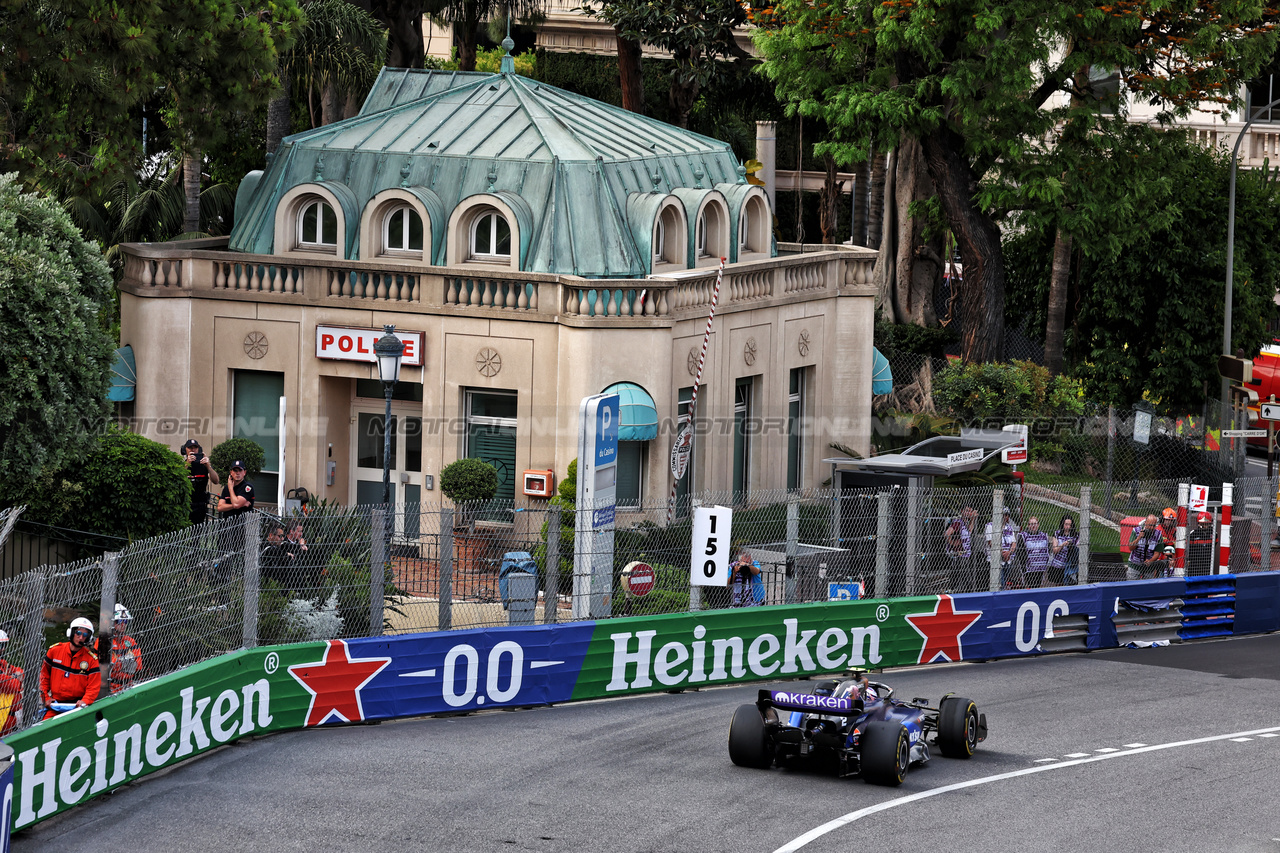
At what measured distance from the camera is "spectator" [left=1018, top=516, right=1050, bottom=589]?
78.5 feet

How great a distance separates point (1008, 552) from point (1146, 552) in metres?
3.18

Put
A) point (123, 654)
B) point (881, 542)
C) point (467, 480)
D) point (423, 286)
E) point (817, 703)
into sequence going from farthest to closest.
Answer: point (423, 286)
point (467, 480)
point (881, 542)
point (817, 703)
point (123, 654)

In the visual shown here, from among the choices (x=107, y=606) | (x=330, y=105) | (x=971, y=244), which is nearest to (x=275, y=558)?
(x=107, y=606)

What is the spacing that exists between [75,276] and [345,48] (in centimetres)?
1647

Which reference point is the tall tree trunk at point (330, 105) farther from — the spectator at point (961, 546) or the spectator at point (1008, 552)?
the spectator at point (961, 546)

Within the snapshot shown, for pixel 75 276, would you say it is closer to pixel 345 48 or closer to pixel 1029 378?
pixel 345 48

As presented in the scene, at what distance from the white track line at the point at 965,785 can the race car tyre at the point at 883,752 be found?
274mm

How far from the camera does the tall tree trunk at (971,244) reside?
39312 mm

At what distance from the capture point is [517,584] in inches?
778

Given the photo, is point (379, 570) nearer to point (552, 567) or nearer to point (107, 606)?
point (552, 567)

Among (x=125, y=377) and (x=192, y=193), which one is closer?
(x=125, y=377)

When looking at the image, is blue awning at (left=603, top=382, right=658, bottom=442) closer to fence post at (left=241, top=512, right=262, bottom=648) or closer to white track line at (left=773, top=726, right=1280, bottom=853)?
fence post at (left=241, top=512, right=262, bottom=648)

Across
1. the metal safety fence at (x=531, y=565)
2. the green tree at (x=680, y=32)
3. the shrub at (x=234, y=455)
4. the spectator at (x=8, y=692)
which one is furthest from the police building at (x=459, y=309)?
the spectator at (x=8, y=692)

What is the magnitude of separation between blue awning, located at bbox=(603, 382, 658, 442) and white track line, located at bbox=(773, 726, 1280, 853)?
12.4 m
